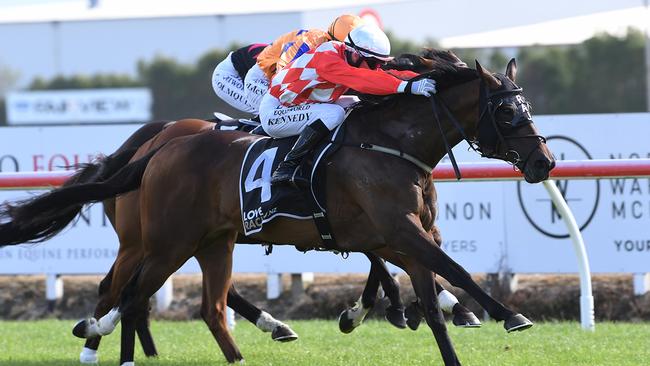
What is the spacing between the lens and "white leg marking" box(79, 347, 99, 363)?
711 centimetres

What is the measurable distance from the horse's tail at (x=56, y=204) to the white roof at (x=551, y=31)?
1750 cm

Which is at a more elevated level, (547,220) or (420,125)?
(420,125)

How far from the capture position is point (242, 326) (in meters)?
9.18

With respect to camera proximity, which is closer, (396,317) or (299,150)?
(299,150)

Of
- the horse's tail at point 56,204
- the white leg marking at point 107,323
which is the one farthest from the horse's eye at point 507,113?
the white leg marking at point 107,323

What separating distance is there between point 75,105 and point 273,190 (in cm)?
2697

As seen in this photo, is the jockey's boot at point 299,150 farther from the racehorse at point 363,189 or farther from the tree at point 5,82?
the tree at point 5,82

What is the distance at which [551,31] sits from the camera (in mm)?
23516

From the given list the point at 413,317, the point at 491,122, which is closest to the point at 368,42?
the point at 491,122

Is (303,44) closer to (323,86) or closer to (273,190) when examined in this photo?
(323,86)

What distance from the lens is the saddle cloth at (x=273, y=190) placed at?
619 centimetres

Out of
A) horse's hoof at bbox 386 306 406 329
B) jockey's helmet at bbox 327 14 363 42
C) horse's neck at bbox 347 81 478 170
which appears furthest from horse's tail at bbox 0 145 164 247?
horse's hoof at bbox 386 306 406 329

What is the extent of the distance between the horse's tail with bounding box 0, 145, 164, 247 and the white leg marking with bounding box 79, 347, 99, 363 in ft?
2.40

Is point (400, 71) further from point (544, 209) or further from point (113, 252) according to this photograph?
point (113, 252)
